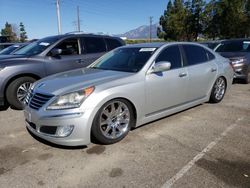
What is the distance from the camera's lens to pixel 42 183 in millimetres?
2814

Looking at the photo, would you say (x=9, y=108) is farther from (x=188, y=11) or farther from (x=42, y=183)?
(x=188, y=11)

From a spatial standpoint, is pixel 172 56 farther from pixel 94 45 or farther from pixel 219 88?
pixel 94 45

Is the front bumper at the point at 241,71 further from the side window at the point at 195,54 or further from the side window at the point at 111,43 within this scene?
the side window at the point at 111,43

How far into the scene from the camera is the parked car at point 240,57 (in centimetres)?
818

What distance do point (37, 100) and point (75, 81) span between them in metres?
0.60

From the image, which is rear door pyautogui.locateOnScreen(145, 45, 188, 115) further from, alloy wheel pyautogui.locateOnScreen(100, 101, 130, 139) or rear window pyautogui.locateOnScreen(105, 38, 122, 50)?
rear window pyautogui.locateOnScreen(105, 38, 122, 50)

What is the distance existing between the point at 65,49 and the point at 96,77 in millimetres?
2916

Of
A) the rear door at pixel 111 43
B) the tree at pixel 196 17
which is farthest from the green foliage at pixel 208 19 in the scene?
the rear door at pixel 111 43

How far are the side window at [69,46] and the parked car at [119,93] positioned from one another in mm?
1783

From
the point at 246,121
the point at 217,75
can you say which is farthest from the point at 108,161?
the point at 217,75

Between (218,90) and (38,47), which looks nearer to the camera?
(218,90)

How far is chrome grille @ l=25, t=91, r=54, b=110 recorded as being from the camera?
3.51 metres

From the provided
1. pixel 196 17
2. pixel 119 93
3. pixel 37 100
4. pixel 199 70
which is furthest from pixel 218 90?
pixel 196 17

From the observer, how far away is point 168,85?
4.36 metres
